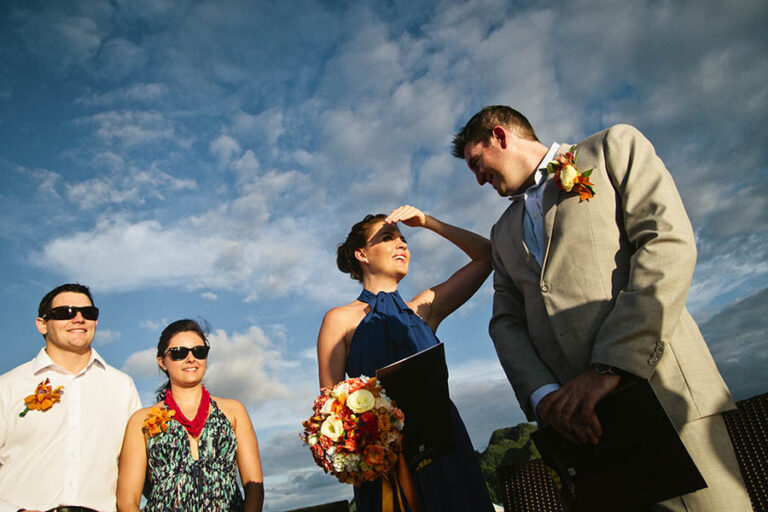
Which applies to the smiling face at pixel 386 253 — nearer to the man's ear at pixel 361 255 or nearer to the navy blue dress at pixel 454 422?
the man's ear at pixel 361 255

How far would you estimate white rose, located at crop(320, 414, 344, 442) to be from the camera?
9.39 ft

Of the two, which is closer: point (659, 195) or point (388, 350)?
point (659, 195)

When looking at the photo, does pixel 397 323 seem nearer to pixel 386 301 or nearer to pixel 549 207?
pixel 386 301

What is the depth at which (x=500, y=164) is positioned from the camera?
10.4 ft

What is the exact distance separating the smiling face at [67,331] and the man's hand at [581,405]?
4115mm

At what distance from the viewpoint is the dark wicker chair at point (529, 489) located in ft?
12.6

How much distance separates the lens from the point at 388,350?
380 cm

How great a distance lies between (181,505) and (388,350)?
6.50 ft

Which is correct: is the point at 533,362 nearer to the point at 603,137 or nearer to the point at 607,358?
the point at 607,358

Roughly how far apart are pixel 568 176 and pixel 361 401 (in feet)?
5.56

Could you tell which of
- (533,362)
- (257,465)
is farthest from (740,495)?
(257,465)

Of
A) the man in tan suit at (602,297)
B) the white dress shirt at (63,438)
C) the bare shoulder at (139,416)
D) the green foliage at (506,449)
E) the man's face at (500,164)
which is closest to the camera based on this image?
the man in tan suit at (602,297)

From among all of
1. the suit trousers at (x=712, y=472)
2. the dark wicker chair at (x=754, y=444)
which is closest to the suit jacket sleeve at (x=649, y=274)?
the suit trousers at (x=712, y=472)

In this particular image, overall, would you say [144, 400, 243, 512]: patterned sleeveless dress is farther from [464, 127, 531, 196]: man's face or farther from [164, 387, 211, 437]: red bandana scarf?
[464, 127, 531, 196]: man's face
